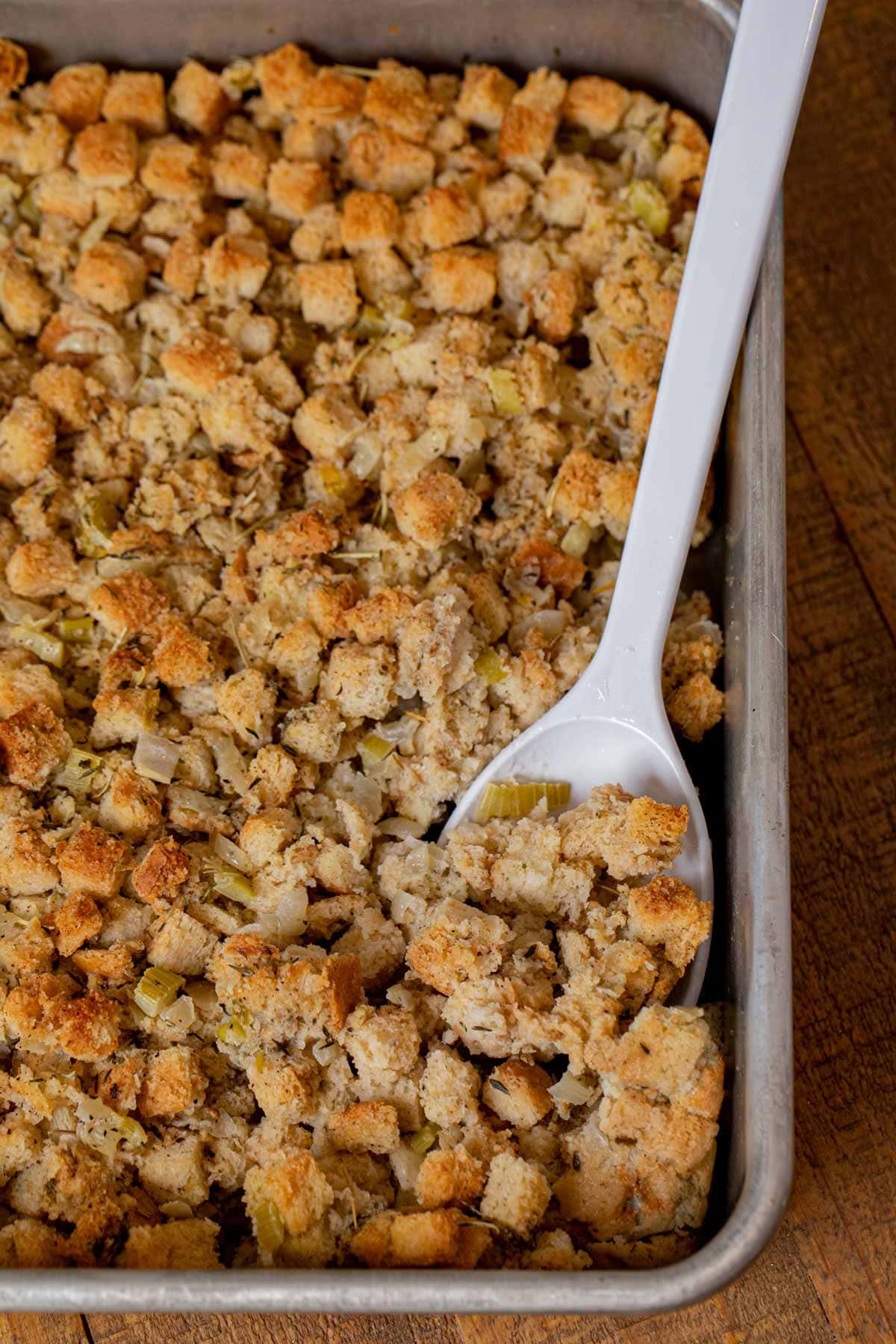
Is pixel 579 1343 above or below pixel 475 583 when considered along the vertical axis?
below

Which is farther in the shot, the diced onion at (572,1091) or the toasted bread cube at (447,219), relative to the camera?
the toasted bread cube at (447,219)

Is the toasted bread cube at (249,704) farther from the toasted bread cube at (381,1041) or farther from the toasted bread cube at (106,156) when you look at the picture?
the toasted bread cube at (106,156)

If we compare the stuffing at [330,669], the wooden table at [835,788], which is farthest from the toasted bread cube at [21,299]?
the wooden table at [835,788]

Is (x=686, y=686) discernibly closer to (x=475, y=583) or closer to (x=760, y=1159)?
(x=475, y=583)

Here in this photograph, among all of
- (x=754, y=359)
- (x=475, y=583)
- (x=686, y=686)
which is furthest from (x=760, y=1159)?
(x=754, y=359)

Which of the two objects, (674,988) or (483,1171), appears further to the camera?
(674,988)

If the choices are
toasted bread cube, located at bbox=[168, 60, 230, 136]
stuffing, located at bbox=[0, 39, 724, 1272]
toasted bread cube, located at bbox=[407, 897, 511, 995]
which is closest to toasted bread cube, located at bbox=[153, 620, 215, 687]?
stuffing, located at bbox=[0, 39, 724, 1272]

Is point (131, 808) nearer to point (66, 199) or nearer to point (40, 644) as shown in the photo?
point (40, 644)
